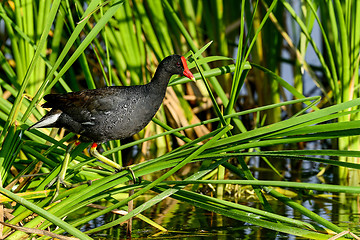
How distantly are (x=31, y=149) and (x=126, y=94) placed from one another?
58 centimetres

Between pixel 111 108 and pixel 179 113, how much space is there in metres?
2.10

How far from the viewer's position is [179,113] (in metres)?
4.78

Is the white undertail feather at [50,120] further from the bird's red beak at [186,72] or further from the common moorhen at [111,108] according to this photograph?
the bird's red beak at [186,72]

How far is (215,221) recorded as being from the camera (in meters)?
3.32

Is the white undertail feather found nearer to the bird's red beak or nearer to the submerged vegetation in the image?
the submerged vegetation

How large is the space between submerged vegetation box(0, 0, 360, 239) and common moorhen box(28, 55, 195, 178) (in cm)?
10

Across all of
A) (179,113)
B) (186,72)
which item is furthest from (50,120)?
(179,113)

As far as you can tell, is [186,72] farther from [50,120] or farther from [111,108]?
[50,120]

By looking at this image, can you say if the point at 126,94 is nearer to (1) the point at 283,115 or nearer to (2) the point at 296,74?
(2) the point at 296,74

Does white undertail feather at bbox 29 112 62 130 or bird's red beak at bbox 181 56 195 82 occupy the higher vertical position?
bird's red beak at bbox 181 56 195 82

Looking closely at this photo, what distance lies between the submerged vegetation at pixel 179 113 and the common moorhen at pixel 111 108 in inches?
3.9

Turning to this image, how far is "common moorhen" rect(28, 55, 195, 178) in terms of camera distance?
2689 mm

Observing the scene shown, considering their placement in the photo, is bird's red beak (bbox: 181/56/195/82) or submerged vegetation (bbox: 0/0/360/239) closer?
submerged vegetation (bbox: 0/0/360/239)

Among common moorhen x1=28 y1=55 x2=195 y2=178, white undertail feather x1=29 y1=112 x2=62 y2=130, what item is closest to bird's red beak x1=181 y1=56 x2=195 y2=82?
common moorhen x1=28 y1=55 x2=195 y2=178
